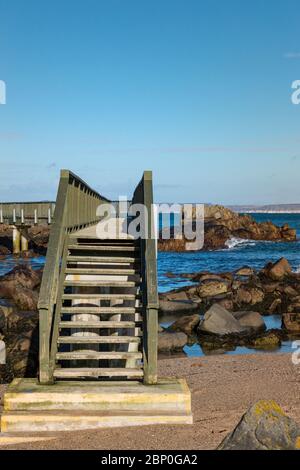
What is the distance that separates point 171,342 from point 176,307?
20.1 ft

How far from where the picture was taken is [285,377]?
416 inches

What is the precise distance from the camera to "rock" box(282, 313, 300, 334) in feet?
55.5

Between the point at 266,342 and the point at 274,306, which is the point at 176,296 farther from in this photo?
the point at 266,342

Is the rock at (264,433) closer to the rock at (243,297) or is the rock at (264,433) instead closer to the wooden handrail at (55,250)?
the wooden handrail at (55,250)

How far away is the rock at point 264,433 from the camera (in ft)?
16.1

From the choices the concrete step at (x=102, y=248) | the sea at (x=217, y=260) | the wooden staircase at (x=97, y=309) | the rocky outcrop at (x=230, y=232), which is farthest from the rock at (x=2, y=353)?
the rocky outcrop at (x=230, y=232)

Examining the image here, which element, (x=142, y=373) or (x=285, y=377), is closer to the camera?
(x=142, y=373)

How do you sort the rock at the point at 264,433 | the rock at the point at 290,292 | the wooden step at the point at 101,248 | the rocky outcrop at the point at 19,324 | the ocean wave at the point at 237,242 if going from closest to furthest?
the rock at the point at 264,433
the wooden step at the point at 101,248
the rocky outcrop at the point at 19,324
the rock at the point at 290,292
the ocean wave at the point at 237,242

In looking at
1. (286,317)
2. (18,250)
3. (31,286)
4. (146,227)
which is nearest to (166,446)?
(146,227)

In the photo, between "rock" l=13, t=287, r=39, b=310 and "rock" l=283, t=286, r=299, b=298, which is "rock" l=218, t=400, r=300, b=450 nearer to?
"rock" l=13, t=287, r=39, b=310

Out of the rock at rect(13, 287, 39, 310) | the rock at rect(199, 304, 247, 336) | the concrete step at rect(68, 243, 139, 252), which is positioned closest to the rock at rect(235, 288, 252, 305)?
the rock at rect(199, 304, 247, 336)

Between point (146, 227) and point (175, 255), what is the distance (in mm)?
40576

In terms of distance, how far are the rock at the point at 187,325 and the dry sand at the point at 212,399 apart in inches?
138

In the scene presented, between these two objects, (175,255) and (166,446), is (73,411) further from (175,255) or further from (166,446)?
(175,255)
